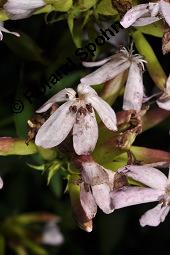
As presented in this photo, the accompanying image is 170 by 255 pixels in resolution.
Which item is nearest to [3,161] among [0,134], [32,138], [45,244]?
[0,134]

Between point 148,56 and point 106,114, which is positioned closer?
point 106,114

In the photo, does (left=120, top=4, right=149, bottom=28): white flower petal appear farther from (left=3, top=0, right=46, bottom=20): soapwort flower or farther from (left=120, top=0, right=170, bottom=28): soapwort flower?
(left=3, top=0, right=46, bottom=20): soapwort flower

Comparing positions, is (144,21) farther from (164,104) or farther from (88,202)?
(88,202)

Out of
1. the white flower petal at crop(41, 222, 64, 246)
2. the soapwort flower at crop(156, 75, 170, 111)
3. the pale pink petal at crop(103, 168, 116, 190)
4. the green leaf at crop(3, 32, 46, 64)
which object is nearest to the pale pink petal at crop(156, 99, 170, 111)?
the soapwort flower at crop(156, 75, 170, 111)

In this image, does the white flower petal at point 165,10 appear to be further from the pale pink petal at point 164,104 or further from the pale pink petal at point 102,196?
the pale pink petal at point 102,196

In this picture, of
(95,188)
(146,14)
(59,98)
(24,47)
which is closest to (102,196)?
(95,188)

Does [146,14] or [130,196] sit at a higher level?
[146,14]
